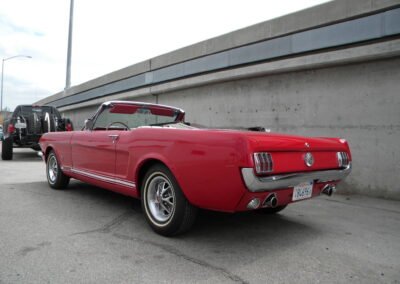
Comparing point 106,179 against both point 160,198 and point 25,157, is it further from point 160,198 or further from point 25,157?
point 25,157

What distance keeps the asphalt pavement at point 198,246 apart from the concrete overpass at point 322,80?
1259 mm

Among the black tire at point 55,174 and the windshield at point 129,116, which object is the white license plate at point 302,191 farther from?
the black tire at point 55,174

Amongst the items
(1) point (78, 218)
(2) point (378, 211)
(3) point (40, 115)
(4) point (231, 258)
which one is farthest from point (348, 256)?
(3) point (40, 115)

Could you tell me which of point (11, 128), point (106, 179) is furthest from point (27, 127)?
point (106, 179)

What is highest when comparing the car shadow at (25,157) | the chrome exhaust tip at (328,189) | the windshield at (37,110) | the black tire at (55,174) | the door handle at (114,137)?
the windshield at (37,110)

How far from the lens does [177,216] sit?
9.98 feet

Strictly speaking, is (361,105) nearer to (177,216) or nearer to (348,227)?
(348,227)

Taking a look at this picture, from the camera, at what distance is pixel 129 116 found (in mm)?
4809

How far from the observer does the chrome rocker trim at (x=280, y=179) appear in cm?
250

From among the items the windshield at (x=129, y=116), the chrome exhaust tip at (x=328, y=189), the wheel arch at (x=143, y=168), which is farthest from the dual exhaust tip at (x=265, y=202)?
the windshield at (x=129, y=116)

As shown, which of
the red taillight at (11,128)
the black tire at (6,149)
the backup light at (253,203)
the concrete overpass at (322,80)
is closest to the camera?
the backup light at (253,203)

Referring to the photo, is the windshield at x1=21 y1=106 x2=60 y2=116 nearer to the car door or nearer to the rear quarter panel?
the car door

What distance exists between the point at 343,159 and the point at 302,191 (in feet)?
2.50

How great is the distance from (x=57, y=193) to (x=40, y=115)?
720cm
